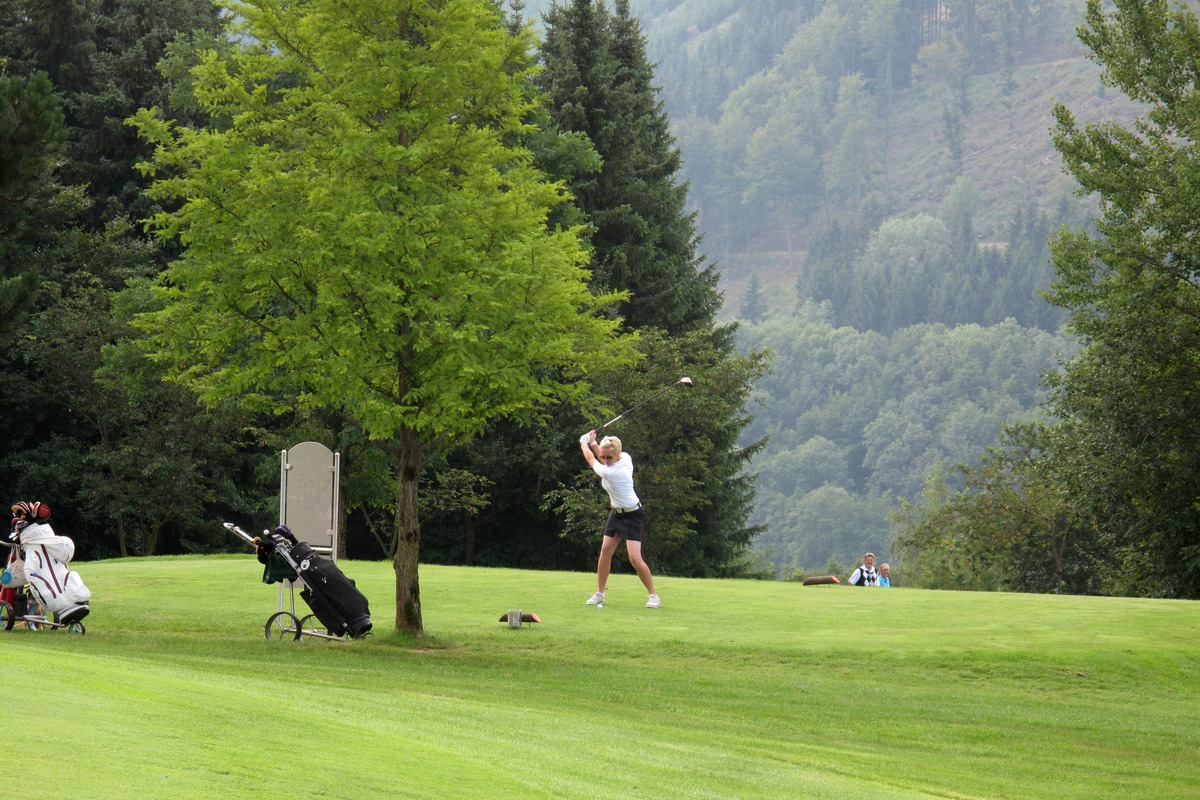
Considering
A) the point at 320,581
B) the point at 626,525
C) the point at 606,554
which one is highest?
the point at 626,525

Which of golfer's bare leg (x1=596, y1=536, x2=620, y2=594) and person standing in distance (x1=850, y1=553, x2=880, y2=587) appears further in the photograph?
person standing in distance (x1=850, y1=553, x2=880, y2=587)

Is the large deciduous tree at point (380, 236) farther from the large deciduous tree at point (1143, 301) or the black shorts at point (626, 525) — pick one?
the large deciduous tree at point (1143, 301)

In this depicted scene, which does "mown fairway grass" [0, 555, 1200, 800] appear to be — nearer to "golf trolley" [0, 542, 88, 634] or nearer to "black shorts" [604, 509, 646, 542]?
"golf trolley" [0, 542, 88, 634]

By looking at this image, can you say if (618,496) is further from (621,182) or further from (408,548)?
(621,182)

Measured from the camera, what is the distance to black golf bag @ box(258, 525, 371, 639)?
634 inches

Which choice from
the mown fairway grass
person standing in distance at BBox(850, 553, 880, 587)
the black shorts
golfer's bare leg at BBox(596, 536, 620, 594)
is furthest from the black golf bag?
person standing in distance at BBox(850, 553, 880, 587)

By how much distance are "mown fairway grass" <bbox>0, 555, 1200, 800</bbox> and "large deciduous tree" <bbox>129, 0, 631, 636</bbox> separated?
2.97 metres

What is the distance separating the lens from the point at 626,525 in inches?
726

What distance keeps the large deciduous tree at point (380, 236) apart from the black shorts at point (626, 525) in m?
2.31

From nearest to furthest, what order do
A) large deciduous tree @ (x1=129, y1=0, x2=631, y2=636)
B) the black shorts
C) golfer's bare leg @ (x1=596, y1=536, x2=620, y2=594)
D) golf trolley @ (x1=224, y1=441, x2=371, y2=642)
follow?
large deciduous tree @ (x1=129, y1=0, x2=631, y2=636), golf trolley @ (x1=224, y1=441, x2=371, y2=642), the black shorts, golfer's bare leg @ (x1=596, y1=536, x2=620, y2=594)

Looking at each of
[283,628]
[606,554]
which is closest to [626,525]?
[606,554]

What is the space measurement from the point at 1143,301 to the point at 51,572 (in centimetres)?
2354

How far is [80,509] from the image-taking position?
145 feet

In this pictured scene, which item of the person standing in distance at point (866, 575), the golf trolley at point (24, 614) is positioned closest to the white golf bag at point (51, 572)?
the golf trolley at point (24, 614)
